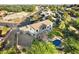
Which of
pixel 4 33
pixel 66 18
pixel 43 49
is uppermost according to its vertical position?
pixel 66 18

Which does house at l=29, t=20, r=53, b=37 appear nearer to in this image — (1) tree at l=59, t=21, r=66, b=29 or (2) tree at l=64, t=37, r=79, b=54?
(1) tree at l=59, t=21, r=66, b=29

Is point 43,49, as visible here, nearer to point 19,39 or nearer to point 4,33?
point 19,39

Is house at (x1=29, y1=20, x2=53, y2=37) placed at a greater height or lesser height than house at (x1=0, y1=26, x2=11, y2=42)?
greater

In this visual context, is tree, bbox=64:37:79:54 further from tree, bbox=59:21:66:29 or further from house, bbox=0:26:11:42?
house, bbox=0:26:11:42

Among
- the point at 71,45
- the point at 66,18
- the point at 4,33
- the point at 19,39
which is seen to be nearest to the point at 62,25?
→ the point at 66,18

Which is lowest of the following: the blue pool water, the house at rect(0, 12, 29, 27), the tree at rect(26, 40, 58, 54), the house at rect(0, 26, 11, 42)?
the tree at rect(26, 40, 58, 54)

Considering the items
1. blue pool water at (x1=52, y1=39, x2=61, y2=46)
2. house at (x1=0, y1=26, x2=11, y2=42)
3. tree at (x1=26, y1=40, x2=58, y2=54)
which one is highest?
house at (x1=0, y1=26, x2=11, y2=42)

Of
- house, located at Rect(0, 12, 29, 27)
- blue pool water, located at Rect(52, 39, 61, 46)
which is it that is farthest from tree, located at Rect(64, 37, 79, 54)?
house, located at Rect(0, 12, 29, 27)

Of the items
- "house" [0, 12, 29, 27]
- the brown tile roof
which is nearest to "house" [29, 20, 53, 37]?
the brown tile roof

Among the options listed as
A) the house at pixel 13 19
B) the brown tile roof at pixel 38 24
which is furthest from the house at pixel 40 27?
the house at pixel 13 19

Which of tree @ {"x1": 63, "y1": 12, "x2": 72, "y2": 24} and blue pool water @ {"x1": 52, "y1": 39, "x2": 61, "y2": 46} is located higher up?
tree @ {"x1": 63, "y1": 12, "x2": 72, "y2": 24}

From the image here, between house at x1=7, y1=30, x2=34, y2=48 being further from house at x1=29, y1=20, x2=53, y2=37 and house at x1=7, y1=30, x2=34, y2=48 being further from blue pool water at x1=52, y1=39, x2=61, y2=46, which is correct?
blue pool water at x1=52, y1=39, x2=61, y2=46
